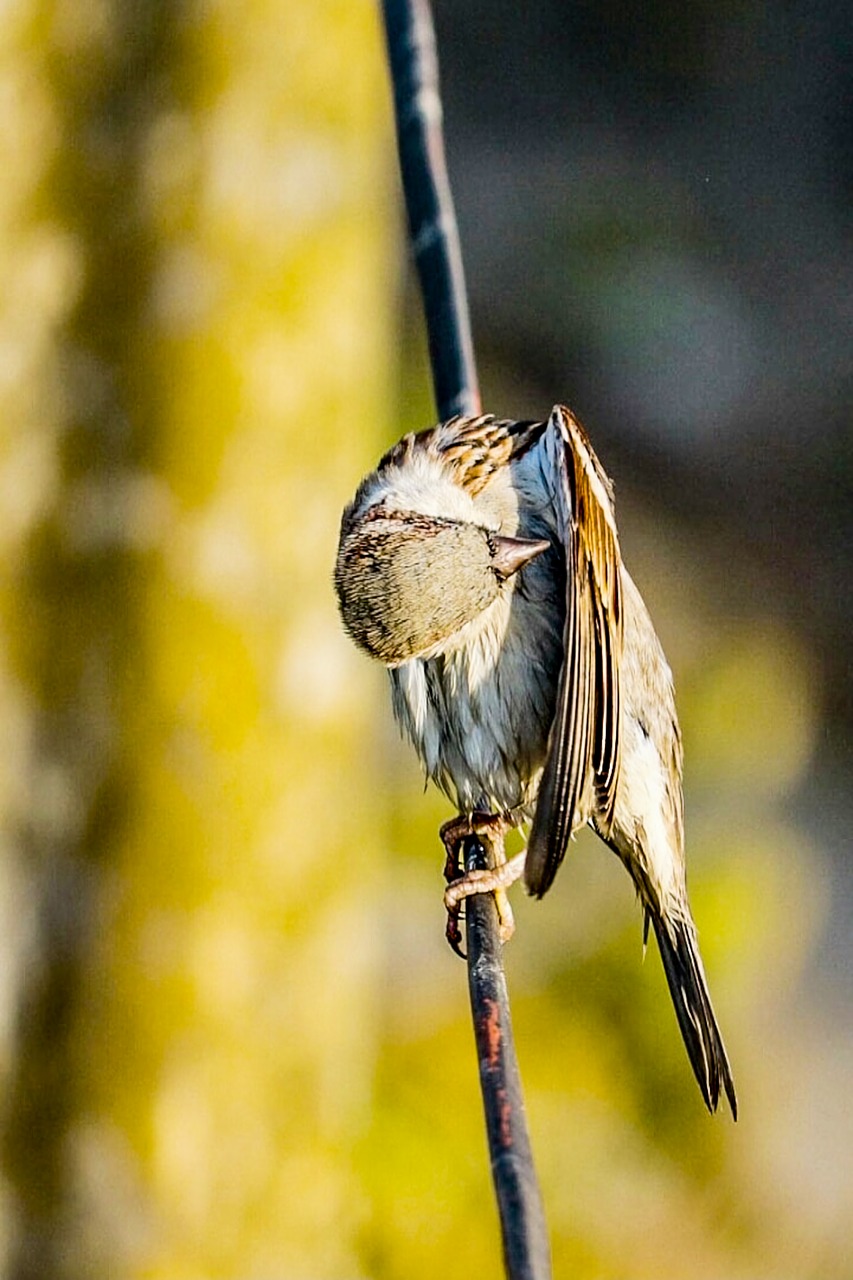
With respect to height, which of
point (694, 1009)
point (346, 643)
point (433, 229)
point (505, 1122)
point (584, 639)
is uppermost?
point (346, 643)

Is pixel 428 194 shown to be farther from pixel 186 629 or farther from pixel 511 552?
pixel 186 629

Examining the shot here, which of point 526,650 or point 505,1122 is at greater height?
point 526,650

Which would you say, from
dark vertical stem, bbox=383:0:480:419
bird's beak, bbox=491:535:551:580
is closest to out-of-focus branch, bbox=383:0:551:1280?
dark vertical stem, bbox=383:0:480:419

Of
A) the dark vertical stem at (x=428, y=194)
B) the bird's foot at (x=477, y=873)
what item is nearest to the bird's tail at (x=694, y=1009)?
the bird's foot at (x=477, y=873)

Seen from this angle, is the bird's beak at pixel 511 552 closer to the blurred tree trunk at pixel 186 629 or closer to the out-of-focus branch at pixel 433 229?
the out-of-focus branch at pixel 433 229

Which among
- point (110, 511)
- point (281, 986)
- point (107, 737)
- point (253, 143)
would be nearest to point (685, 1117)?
point (281, 986)

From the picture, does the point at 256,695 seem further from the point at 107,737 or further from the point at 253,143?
the point at 253,143

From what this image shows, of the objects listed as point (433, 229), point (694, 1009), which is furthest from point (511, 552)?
point (694, 1009)
